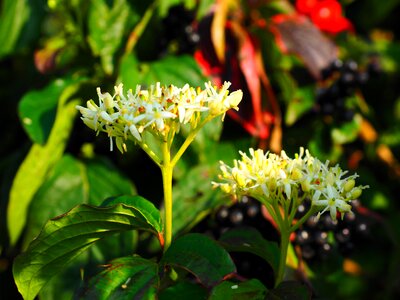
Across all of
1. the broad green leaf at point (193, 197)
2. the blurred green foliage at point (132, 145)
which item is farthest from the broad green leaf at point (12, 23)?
the broad green leaf at point (193, 197)

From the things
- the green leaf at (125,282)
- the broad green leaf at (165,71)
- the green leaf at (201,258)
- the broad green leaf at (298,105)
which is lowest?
the broad green leaf at (298,105)

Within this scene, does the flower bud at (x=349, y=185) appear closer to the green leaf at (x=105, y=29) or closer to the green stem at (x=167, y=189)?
the green stem at (x=167, y=189)

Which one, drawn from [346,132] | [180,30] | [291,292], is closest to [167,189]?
[291,292]

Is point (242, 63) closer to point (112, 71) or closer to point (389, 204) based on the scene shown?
point (112, 71)

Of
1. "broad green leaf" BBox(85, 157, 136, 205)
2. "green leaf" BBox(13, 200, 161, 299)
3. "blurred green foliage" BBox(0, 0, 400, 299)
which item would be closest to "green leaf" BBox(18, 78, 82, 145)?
"blurred green foliage" BBox(0, 0, 400, 299)

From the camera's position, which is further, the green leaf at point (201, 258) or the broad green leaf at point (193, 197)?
the broad green leaf at point (193, 197)

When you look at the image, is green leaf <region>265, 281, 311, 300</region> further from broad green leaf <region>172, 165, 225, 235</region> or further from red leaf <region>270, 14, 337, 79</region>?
red leaf <region>270, 14, 337, 79</region>
